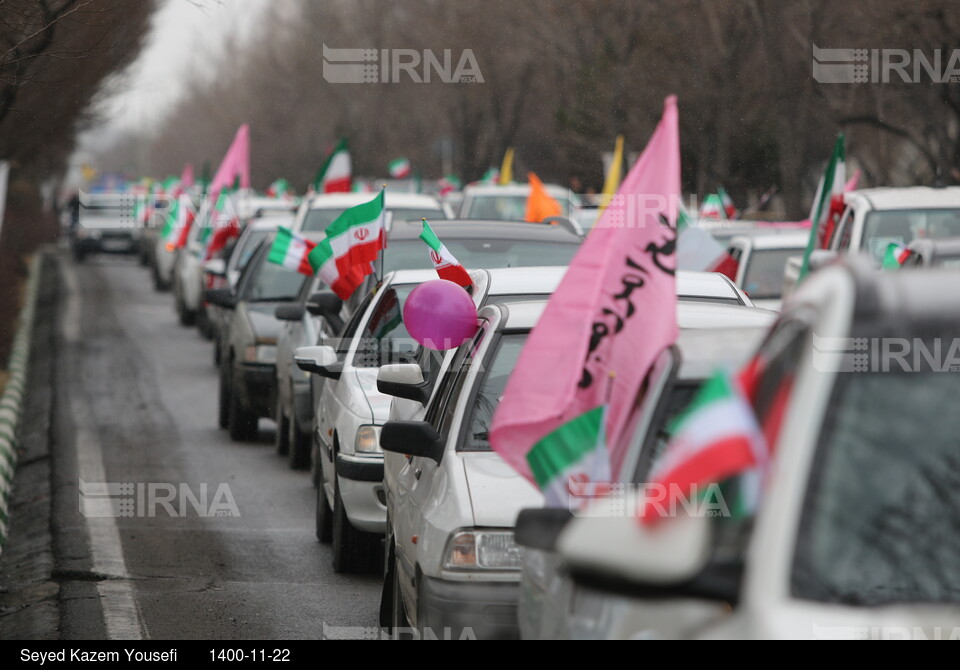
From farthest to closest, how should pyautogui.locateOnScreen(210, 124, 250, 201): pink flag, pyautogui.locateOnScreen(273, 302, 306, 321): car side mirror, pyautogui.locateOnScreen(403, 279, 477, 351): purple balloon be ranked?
pyautogui.locateOnScreen(210, 124, 250, 201): pink flag
pyautogui.locateOnScreen(273, 302, 306, 321): car side mirror
pyautogui.locateOnScreen(403, 279, 477, 351): purple balloon

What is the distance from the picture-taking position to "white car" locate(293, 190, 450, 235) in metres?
17.8

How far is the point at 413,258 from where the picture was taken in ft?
38.8

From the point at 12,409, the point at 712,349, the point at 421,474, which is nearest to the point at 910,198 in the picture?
the point at 12,409

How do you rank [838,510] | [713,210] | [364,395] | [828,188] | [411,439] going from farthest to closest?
1. [713,210]
2. [828,188]
3. [364,395]
4. [411,439]
5. [838,510]

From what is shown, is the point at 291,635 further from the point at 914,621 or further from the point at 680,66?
the point at 680,66

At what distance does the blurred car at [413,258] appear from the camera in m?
11.0

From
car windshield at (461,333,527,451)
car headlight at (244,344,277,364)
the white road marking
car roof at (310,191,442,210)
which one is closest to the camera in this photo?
car windshield at (461,333,527,451)

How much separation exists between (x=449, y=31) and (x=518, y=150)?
686 centimetres

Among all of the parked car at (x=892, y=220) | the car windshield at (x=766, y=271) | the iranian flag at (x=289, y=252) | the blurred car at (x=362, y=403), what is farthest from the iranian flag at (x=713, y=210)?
the blurred car at (x=362, y=403)

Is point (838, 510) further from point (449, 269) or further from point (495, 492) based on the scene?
point (449, 269)

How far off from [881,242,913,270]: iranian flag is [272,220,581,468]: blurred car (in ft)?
7.50

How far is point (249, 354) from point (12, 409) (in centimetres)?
310

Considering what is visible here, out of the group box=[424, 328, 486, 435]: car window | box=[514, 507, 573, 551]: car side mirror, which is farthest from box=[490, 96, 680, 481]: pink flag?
box=[424, 328, 486, 435]: car window

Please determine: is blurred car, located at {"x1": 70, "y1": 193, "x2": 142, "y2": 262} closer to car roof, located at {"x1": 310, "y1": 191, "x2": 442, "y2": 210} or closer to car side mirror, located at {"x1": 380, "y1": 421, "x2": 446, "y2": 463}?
car roof, located at {"x1": 310, "y1": 191, "x2": 442, "y2": 210}
